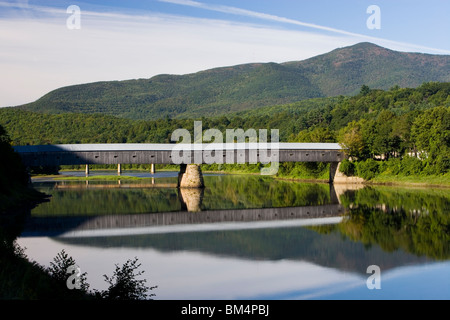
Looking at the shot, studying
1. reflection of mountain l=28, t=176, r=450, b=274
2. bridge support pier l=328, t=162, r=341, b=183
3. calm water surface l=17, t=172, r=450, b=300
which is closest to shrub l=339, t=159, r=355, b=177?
bridge support pier l=328, t=162, r=341, b=183

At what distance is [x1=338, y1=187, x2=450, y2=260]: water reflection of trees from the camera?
22881 millimetres

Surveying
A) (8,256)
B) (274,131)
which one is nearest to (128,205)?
(8,256)

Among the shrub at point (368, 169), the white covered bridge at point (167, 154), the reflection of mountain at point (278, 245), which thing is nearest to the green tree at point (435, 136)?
the shrub at point (368, 169)

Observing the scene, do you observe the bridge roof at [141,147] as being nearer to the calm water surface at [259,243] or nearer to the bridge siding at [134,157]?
the bridge siding at [134,157]

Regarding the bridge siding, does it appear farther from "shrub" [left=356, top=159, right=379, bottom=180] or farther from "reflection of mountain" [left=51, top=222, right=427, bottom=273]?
"reflection of mountain" [left=51, top=222, right=427, bottom=273]

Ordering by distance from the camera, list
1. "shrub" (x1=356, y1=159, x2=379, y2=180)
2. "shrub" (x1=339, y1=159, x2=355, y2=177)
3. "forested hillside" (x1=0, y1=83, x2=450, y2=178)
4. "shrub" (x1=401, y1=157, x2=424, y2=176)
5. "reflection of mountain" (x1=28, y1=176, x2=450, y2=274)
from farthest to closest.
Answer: "shrub" (x1=339, y1=159, x2=355, y2=177)
"shrub" (x1=356, y1=159, x2=379, y2=180)
"forested hillside" (x1=0, y1=83, x2=450, y2=178)
"shrub" (x1=401, y1=157, x2=424, y2=176)
"reflection of mountain" (x1=28, y1=176, x2=450, y2=274)

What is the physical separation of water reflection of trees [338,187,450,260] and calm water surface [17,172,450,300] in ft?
0.16

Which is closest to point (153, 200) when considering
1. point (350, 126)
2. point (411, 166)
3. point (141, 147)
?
point (141, 147)

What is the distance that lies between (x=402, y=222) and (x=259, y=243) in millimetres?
9002

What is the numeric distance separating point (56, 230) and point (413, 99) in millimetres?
101820

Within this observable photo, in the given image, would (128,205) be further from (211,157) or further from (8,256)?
(8,256)

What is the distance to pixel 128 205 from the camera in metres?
39.0

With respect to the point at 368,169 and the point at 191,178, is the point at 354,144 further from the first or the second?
the point at 191,178
